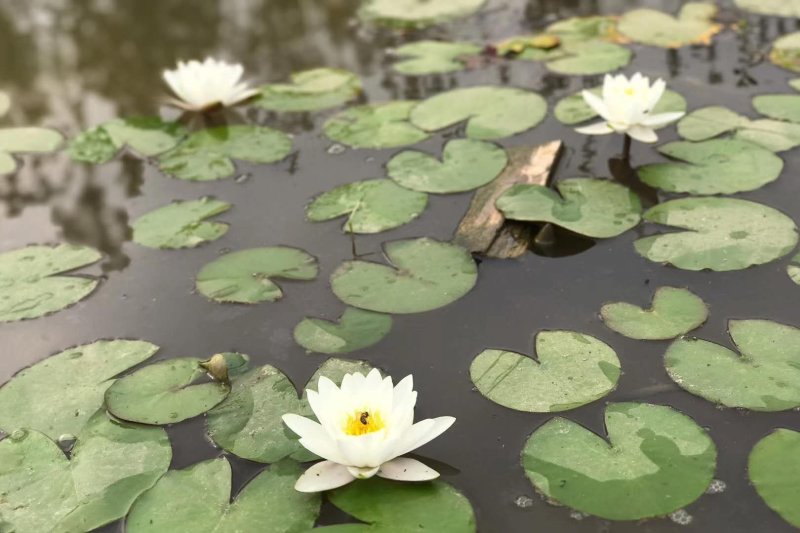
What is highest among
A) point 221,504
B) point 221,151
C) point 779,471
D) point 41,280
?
point 221,151

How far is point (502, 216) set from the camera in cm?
284

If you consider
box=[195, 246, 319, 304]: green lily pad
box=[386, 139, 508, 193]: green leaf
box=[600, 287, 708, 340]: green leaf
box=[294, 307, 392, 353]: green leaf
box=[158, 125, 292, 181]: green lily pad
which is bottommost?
box=[600, 287, 708, 340]: green leaf

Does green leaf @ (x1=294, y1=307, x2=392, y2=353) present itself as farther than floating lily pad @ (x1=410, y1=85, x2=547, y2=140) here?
No

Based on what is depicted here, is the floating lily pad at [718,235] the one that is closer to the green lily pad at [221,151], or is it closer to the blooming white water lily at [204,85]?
the green lily pad at [221,151]

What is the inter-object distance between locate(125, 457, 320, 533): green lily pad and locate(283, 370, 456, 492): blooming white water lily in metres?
0.07

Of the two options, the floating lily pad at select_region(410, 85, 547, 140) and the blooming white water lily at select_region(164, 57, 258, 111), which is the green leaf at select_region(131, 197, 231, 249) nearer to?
the blooming white water lily at select_region(164, 57, 258, 111)

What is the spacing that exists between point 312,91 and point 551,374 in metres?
2.39

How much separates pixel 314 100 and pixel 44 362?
2035 mm

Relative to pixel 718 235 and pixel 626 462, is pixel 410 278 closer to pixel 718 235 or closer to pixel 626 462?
pixel 626 462

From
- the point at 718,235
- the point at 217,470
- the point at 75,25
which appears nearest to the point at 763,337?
the point at 718,235

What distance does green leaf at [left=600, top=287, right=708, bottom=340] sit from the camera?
7.55 feet

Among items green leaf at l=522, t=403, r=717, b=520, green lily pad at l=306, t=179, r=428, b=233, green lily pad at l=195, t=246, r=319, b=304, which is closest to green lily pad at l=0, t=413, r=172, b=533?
green lily pad at l=195, t=246, r=319, b=304

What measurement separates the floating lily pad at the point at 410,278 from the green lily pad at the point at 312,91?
1.40m

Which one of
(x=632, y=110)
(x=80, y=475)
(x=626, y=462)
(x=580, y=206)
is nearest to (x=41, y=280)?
(x=80, y=475)
